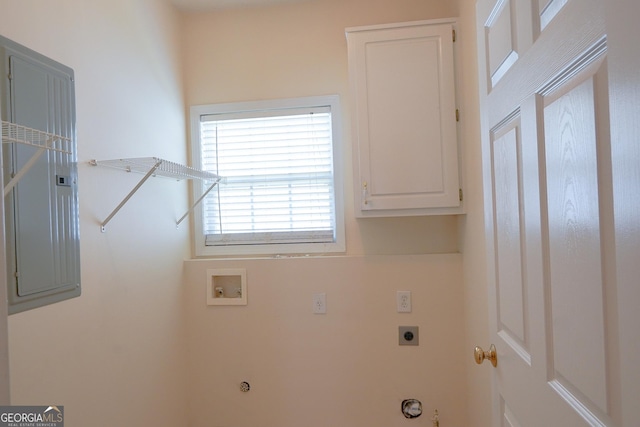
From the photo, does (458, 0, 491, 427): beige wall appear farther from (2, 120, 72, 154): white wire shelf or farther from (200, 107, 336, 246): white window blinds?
(2, 120, 72, 154): white wire shelf

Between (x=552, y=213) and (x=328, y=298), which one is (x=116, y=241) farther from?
(x=552, y=213)

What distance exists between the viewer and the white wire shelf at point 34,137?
38.7 inches

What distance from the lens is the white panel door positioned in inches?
23.1

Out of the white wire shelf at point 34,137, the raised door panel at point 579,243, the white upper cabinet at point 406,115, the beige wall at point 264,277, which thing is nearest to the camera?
the raised door panel at point 579,243

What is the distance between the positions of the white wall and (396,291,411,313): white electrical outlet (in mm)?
1195

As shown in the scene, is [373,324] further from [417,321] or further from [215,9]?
[215,9]

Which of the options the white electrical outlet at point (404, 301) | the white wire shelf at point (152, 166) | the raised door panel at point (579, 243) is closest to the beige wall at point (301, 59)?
the white electrical outlet at point (404, 301)

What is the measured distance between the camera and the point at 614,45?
53 cm

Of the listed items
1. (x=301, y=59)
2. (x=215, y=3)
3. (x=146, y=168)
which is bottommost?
(x=146, y=168)

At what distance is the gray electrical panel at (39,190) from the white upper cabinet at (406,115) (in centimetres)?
119

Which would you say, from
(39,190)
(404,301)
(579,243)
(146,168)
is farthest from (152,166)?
(579,243)

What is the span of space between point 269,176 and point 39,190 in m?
1.20

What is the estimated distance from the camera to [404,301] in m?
2.09

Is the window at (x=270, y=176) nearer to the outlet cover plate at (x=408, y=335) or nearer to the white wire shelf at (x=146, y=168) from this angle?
the white wire shelf at (x=146, y=168)
